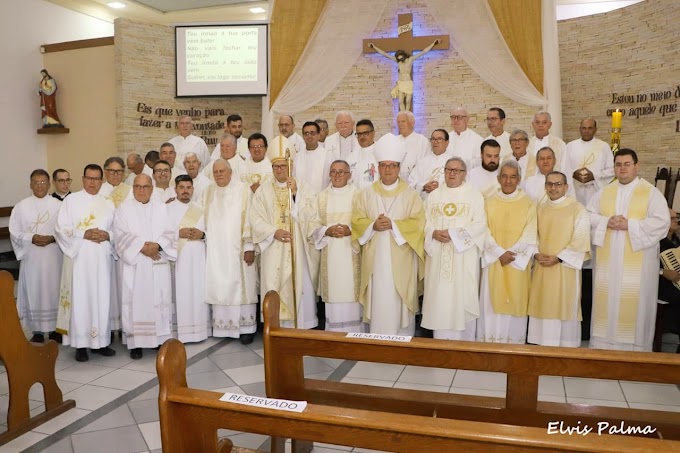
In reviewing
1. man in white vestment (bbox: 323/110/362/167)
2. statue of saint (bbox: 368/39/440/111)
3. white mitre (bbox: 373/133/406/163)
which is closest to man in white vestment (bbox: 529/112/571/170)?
white mitre (bbox: 373/133/406/163)

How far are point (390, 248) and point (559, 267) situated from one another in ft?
4.96

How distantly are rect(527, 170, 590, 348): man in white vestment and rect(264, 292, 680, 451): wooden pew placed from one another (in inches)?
94.3

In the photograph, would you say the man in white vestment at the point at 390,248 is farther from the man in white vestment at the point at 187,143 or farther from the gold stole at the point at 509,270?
the man in white vestment at the point at 187,143

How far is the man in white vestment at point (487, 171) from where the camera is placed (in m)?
6.11

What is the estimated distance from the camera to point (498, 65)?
30.9 feet

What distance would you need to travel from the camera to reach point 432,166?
261 inches

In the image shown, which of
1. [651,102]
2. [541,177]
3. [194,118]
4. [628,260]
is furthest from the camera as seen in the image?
[194,118]

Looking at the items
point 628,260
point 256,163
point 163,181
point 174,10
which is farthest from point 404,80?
point 174,10

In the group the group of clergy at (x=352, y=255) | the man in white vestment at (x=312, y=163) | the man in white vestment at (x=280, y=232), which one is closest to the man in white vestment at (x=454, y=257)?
the group of clergy at (x=352, y=255)

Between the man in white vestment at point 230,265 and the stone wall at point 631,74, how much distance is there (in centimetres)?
607

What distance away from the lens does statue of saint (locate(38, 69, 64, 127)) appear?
10770 mm

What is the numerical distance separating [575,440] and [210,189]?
16.1 ft

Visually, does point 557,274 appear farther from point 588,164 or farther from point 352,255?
point 588,164

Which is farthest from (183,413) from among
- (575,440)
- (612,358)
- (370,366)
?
(370,366)
